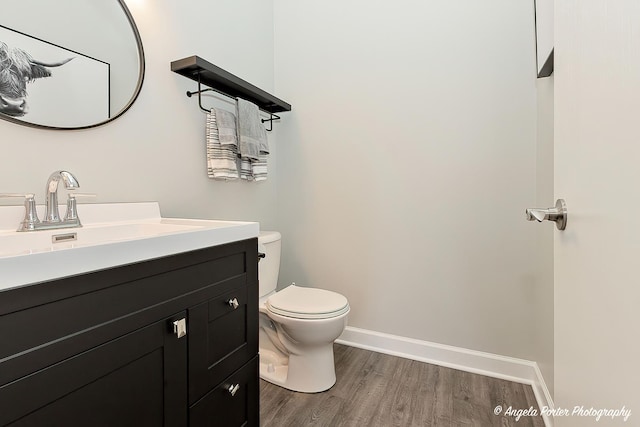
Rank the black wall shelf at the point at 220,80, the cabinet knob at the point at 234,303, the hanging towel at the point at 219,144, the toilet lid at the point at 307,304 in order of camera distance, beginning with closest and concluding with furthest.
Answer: the cabinet knob at the point at 234,303 → the black wall shelf at the point at 220,80 → the toilet lid at the point at 307,304 → the hanging towel at the point at 219,144

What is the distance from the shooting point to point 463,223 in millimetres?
1876

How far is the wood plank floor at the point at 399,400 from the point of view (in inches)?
57.9

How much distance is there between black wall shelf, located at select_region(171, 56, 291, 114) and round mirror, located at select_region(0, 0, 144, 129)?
0.19 metres

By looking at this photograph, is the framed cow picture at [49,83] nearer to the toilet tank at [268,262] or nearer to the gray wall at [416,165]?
the toilet tank at [268,262]

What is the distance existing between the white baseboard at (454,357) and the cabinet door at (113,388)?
4.68 feet

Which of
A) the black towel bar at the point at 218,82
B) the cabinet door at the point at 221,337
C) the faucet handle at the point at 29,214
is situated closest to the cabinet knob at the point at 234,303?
the cabinet door at the point at 221,337

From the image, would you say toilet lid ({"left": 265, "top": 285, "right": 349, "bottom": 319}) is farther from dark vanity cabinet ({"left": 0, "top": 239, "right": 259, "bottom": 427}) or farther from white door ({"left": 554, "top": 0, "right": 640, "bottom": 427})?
white door ({"left": 554, "top": 0, "right": 640, "bottom": 427})

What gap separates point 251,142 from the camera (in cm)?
179

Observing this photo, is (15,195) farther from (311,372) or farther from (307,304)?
(311,372)

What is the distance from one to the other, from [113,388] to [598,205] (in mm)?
1014

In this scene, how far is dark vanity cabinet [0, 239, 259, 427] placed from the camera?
610 millimetres

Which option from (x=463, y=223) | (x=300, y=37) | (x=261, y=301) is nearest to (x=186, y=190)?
(x=261, y=301)

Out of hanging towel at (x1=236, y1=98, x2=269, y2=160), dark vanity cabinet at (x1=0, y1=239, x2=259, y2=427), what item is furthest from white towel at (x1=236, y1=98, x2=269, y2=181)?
dark vanity cabinet at (x1=0, y1=239, x2=259, y2=427)

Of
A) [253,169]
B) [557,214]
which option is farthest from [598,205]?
[253,169]
